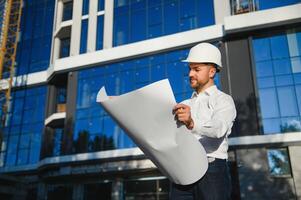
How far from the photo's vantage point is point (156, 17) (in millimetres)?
21328

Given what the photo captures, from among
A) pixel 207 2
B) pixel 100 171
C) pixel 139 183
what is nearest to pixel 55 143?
pixel 100 171

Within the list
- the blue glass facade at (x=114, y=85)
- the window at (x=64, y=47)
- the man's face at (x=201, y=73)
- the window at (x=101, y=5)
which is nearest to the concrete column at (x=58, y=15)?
the window at (x=64, y=47)

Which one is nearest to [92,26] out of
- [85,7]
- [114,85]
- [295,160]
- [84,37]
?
[84,37]

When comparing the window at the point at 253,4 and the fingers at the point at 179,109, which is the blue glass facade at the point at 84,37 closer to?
the window at the point at 253,4

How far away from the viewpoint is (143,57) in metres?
20.9

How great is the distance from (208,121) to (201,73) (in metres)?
0.41

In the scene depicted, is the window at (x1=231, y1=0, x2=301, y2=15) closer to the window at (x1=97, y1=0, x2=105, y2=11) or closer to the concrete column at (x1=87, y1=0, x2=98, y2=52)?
the window at (x1=97, y1=0, x2=105, y2=11)

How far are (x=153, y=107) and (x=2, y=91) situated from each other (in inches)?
1129

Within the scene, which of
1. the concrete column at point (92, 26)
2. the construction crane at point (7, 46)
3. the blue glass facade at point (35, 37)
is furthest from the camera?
the construction crane at point (7, 46)

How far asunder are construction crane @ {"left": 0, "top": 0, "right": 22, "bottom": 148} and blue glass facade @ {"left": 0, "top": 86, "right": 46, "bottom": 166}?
1.15 meters

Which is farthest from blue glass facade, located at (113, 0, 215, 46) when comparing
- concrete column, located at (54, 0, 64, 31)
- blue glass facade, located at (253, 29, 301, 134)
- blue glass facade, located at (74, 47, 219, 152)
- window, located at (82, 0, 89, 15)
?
concrete column, located at (54, 0, 64, 31)

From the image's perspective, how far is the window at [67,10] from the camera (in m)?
26.8

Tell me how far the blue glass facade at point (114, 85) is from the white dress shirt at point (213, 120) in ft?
54.3

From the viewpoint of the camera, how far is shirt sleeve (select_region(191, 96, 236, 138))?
6.24 feet
